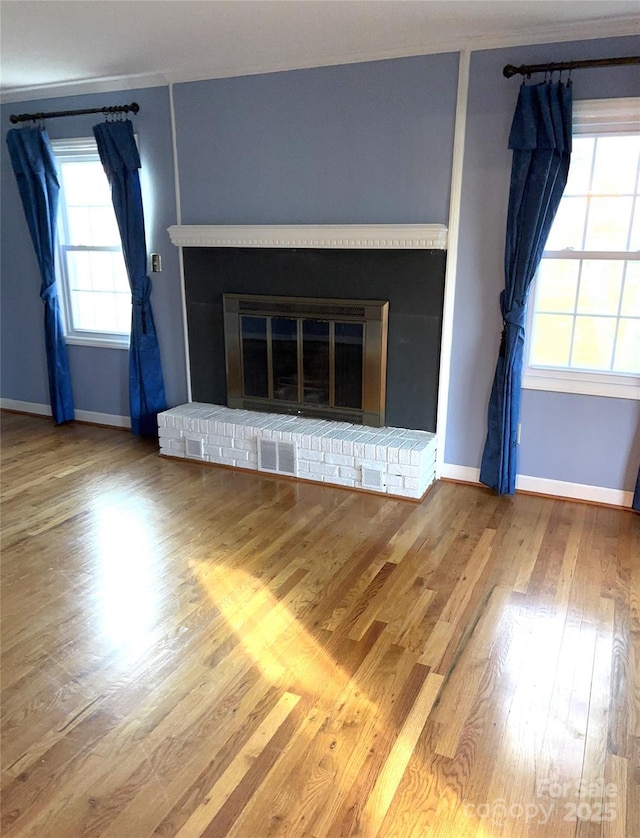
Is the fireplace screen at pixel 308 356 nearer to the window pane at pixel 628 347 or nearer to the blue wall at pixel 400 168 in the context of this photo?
the blue wall at pixel 400 168

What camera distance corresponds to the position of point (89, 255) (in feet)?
16.1

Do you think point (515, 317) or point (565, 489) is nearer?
point (515, 317)

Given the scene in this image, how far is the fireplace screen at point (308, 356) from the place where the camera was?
12.6ft

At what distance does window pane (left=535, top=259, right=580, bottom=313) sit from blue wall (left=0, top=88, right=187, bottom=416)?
2.52 m

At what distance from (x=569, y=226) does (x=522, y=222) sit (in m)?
0.30

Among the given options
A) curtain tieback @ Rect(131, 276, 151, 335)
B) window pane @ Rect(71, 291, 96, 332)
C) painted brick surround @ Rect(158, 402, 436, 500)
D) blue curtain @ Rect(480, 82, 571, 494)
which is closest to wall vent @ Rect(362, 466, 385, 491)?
painted brick surround @ Rect(158, 402, 436, 500)

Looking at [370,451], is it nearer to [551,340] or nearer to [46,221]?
[551,340]

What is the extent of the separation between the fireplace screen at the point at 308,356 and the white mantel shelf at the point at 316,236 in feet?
1.15

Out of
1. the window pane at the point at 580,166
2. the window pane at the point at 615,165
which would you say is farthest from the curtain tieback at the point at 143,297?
the window pane at the point at 615,165

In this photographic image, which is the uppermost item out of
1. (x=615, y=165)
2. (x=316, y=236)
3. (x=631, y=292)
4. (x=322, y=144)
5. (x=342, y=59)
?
(x=342, y=59)

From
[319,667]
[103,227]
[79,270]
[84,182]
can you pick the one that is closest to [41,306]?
[79,270]

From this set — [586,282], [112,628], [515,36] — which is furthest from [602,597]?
[515,36]

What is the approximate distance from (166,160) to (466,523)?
10.4ft

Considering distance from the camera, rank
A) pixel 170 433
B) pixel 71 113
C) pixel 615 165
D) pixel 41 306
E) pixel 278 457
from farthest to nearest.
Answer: pixel 41 306, pixel 71 113, pixel 170 433, pixel 278 457, pixel 615 165
